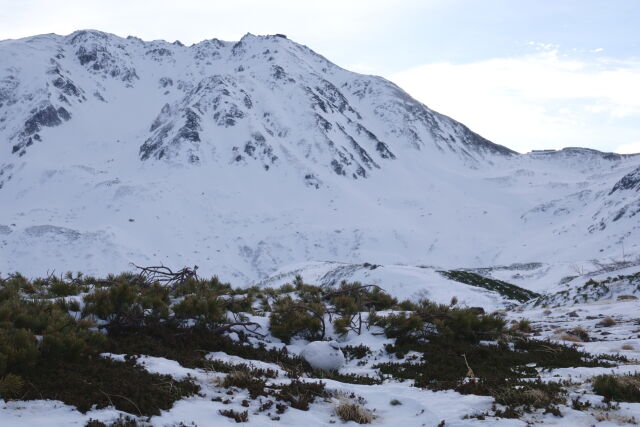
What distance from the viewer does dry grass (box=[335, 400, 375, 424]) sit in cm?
613

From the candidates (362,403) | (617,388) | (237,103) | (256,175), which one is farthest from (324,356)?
(237,103)

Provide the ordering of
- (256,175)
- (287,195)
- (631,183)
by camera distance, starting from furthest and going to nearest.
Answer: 1. (256,175)
2. (287,195)
3. (631,183)

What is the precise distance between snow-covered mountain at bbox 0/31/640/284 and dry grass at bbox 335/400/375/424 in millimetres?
55581

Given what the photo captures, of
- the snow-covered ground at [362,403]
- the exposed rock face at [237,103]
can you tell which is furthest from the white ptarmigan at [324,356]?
the exposed rock face at [237,103]

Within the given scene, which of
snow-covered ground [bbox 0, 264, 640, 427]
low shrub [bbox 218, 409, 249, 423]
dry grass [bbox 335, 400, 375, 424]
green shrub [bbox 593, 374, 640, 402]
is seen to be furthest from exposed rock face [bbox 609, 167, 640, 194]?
low shrub [bbox 218, 409, 249, 423]

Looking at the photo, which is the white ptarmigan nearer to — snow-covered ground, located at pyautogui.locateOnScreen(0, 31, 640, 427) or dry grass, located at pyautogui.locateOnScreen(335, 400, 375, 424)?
snow-covered ground, located at pyautogui.locateOnScreen(0, 31, 640, 427)

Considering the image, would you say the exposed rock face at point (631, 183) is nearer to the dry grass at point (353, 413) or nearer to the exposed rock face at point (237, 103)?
the exposed rock face at point (237, 103)

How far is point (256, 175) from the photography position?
98000mm

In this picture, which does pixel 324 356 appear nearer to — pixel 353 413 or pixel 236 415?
pixel 353 413

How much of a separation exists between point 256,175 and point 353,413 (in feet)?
306

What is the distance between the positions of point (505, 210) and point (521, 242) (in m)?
23.0

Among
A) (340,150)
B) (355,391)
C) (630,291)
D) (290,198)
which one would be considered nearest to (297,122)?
(340,150)

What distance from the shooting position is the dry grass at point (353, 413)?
6128 mm

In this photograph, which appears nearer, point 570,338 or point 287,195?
point 570,338
